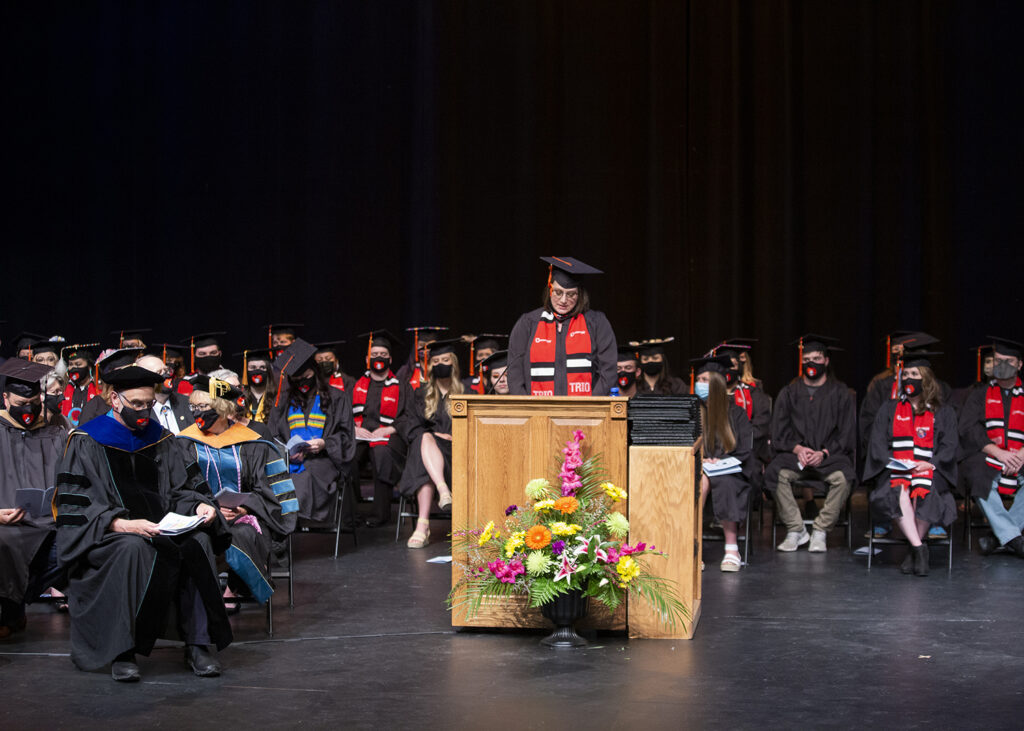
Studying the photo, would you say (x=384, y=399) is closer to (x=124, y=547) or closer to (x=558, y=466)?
(x=558, y=466)

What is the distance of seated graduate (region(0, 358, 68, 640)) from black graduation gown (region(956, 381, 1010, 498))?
5.36m

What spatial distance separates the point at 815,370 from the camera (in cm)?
797

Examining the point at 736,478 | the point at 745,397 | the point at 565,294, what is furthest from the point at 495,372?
the point at 565,294

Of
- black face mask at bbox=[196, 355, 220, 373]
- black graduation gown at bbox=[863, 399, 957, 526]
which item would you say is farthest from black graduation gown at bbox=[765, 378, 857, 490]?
black face mask at bbox=[196, 355, 220, 373]

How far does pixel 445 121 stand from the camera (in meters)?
11.4

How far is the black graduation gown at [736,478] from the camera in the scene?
696cm

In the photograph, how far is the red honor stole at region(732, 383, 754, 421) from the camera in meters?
7.93

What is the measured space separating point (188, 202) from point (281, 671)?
8355 mm

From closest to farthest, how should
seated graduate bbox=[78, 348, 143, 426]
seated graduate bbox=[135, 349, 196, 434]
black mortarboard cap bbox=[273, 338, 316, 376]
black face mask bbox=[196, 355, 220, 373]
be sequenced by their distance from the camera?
1. seated graduate bbox=[78, 348, 143, 426]
2. seated graduate bbox=[135, 349, 196, 434]
3. black mortarboard cap bbox=[273, 338, 316, 376]
4. black face mask bbox=[196, 355, 220, 373]

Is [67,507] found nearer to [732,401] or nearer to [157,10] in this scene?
[732,401]

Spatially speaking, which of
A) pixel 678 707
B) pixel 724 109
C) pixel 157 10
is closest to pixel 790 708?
pixel 678 707

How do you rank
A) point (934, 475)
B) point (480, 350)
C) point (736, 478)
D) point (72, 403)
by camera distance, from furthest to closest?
1. point (480, 350)
2. point (72, 403)
3. point (736, 478)
4. point (934, 475)

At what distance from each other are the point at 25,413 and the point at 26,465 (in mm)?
265

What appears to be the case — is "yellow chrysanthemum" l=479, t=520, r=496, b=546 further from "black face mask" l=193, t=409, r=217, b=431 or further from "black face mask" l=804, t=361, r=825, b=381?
"black face mask" l=804, t=361, r=825, b=381
